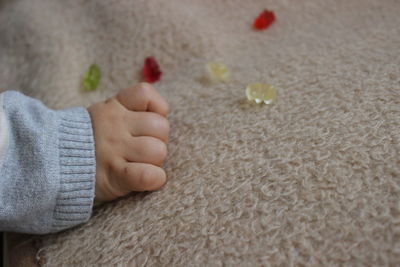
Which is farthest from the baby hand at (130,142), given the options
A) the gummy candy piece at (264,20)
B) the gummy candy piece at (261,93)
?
the gummy candy piece at (264,20)

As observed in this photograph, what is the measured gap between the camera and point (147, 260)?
360 millimetres

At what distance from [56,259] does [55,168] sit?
0.34 ft

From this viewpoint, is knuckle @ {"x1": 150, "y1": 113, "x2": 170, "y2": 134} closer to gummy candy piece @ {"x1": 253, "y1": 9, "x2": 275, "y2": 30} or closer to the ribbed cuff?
the ribbed cuff

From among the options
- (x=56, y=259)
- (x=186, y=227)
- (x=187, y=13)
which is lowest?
(x=56, y=259)

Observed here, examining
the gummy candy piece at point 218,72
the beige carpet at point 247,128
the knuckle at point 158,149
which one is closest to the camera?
the beige carpet at point 247,128

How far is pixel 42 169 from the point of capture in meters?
0.40

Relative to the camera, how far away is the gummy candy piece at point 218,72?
0.58m

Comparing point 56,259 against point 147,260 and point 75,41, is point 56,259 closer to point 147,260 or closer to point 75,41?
point 147,260

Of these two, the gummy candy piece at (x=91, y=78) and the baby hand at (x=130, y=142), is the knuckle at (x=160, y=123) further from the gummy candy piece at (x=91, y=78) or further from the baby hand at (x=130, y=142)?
the gummy candy piece at (x=91, y=78)

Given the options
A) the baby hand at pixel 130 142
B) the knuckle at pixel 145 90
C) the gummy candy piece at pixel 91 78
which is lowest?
the gummy candy piece at pixel 91 78

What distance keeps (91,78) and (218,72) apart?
9.5 inches

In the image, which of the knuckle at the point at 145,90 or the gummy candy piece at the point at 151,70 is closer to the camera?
the knuckle at the point at 145,90

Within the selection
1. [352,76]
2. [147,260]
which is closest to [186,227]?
[147,260]

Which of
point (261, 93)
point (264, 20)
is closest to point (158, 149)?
point (261, 93)
